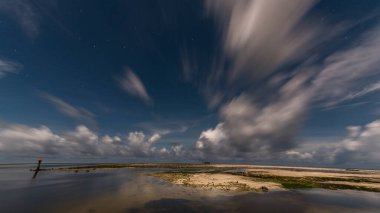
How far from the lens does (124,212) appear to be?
25.7 meters

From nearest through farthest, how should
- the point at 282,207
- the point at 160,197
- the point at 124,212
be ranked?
the point at 124,212
the point at 282,207
the point at 160,197

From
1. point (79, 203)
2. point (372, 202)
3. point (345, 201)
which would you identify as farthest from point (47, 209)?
point (372, 202)

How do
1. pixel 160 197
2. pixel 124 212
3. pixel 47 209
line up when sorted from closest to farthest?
pixel 124 212
pixel 47 209
pixel 160 197

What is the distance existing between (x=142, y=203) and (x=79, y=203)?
964 cm

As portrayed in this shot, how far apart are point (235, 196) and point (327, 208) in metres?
14.1

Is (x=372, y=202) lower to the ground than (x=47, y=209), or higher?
higher

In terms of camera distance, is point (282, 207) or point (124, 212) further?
point (282, 207)

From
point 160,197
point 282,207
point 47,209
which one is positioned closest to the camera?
point 47,209

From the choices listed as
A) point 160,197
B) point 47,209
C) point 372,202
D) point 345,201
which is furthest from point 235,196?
point 47,209

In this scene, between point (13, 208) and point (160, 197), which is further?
point (160, 197)

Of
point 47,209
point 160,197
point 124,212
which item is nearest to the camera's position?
point 124,212

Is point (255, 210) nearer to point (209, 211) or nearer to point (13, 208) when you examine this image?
point (209, 211)

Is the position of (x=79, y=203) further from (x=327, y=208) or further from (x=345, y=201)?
(x=345, y=201)

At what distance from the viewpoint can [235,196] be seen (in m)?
36.4
